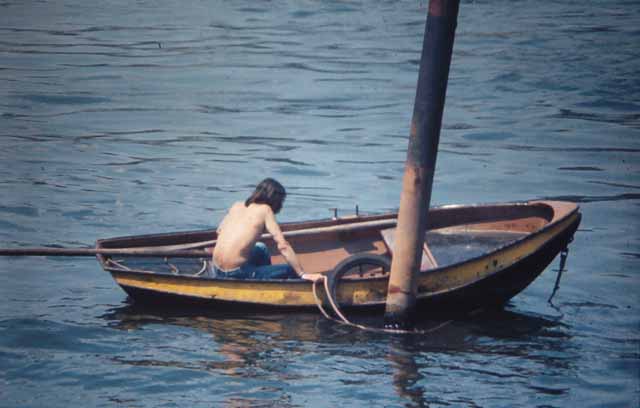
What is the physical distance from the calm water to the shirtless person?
603 mm

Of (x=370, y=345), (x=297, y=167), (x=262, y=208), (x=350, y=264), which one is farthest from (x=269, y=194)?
(x=297, y=167)

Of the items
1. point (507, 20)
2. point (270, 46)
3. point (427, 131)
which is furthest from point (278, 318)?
point (507, 20)

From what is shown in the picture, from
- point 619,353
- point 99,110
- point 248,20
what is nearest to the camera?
point 619,353

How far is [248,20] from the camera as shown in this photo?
4325 centimetres

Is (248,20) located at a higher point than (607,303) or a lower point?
higher

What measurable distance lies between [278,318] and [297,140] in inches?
536

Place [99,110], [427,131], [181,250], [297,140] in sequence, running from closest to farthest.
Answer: [427,131] → [181,250] → [297,140] → [99,110]

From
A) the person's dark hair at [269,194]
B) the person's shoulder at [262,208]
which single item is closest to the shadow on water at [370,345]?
the person's shoulder at [262,208]

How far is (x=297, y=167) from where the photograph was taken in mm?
24109

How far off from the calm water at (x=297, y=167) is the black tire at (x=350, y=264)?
621mm

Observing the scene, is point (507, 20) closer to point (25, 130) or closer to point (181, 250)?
point (25, 130)

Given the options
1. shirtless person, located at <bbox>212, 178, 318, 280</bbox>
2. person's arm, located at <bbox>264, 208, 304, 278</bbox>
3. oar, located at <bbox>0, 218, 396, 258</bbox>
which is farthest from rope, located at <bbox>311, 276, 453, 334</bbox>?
oar, located at <bbox>0, 218, 396, 258</bbox>

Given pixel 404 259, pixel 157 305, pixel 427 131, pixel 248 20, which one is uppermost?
pixel 248 20

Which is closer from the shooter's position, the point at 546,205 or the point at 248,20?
the point at 546,205
